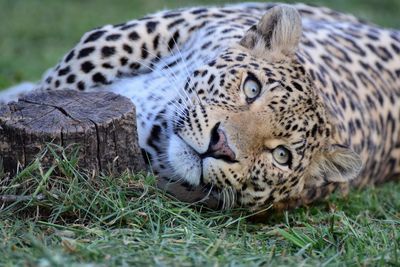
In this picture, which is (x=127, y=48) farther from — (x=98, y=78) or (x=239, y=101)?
(x=239, y=101)

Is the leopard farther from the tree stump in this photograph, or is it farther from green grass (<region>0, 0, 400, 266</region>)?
the tree stump

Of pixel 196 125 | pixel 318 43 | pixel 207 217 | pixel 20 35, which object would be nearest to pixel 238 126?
pixel 196 125

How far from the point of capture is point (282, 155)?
6.02m

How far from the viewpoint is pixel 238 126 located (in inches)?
221

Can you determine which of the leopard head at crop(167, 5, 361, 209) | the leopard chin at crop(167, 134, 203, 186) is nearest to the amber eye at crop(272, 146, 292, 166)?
the leopard head at crop(167, 5, 361, 209)

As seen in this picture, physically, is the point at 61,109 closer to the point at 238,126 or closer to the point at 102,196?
the point at 102,196

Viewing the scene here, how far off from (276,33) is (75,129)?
185 cm

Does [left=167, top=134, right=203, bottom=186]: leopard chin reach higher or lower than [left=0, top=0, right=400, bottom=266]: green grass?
higher

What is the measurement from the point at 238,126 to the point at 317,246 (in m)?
0.96

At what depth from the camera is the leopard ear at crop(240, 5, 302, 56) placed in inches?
257

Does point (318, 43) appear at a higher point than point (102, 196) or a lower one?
higher

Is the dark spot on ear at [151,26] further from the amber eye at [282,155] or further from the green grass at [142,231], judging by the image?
the amber eye at [282,155]

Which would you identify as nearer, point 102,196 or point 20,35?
point 102,196

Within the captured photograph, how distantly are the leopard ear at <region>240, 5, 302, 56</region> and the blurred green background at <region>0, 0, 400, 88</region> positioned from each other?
439cm
